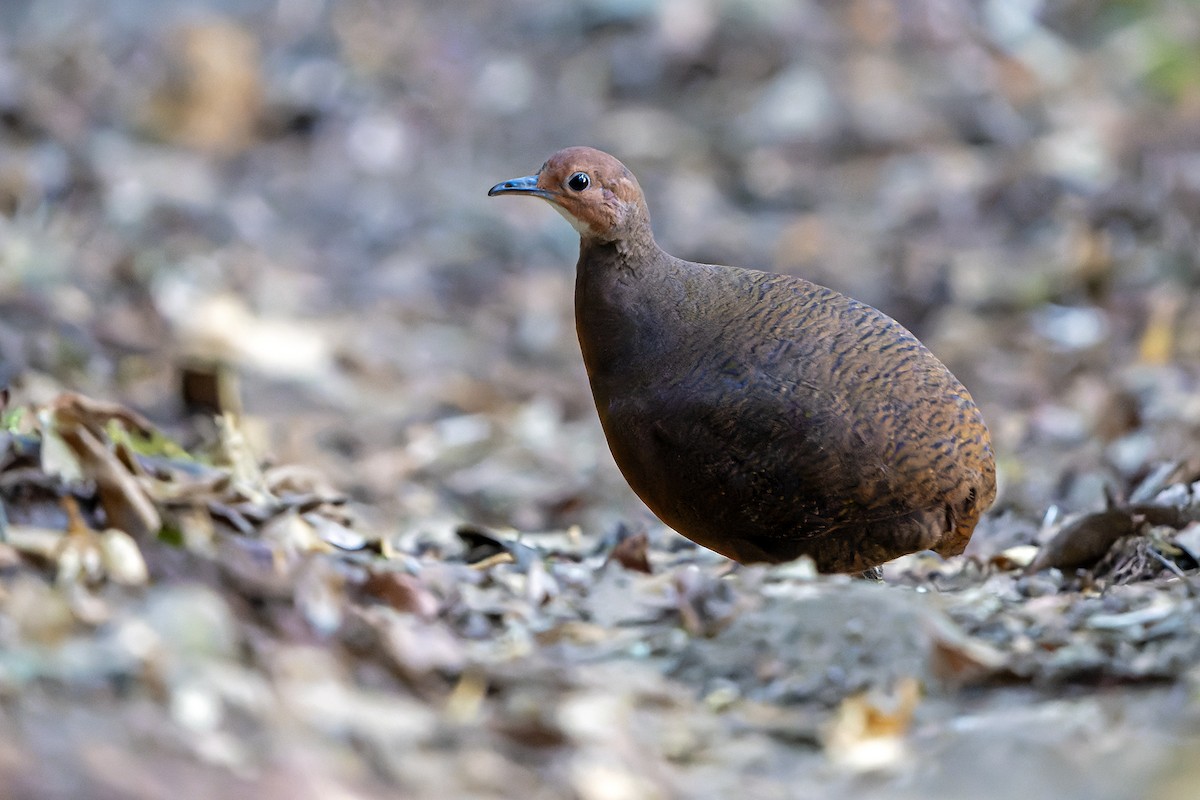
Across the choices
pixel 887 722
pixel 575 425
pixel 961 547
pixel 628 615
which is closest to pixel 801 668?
pixel 887 722

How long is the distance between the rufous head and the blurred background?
1630 mm

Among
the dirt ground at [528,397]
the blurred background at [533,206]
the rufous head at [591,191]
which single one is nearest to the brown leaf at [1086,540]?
the dirt ground at [528,397]

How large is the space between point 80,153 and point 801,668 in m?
7.88

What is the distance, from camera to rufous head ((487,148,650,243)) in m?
4.40

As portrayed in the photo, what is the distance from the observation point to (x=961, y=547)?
4426 mm

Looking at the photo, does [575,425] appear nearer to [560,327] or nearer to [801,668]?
[560,327]

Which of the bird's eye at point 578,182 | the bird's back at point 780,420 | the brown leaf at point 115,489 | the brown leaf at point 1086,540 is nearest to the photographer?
the brown leaf at point 115,489

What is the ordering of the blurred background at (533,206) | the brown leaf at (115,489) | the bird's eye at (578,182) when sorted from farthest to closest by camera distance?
the blurred background at (533,206) → the bird's eye at (578,182) → the brown leaf at (115,489)

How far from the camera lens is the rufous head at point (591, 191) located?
14.4 ft

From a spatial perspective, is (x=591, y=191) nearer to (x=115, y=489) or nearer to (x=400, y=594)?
(x=400, y=594)

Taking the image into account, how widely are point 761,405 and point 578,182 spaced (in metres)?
0.85

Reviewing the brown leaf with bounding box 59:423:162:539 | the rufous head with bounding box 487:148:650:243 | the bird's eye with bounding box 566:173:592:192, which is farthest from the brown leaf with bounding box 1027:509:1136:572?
the brown leaf with bounding box 59:423:162:539

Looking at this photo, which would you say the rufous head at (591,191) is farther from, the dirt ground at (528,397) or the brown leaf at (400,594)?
the brown leaf at (400,594)

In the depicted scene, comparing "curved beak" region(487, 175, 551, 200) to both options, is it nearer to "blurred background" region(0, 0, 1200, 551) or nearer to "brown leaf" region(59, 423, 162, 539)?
"brown leaf" region(59, 423, 162, 539)
